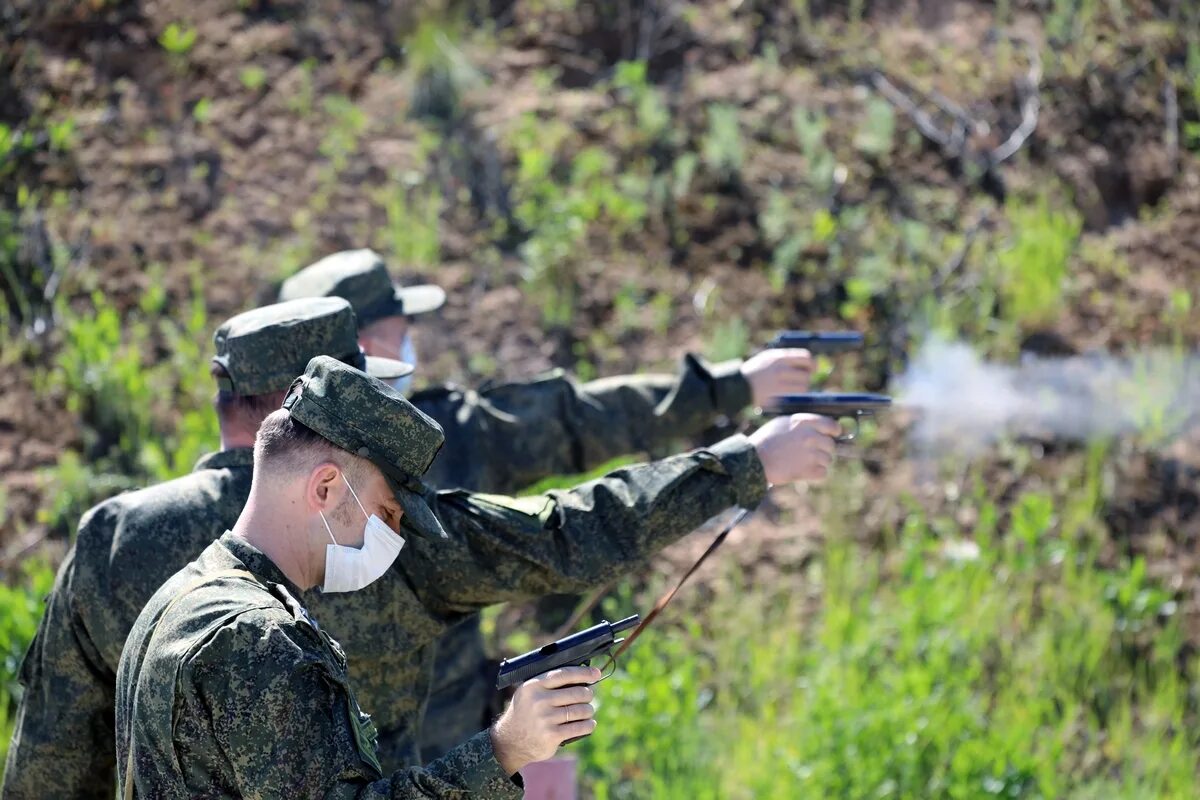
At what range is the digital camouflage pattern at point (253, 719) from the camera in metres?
2.12

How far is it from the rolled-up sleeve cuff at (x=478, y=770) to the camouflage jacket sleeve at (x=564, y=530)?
941mm

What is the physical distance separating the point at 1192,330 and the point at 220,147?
4.68m

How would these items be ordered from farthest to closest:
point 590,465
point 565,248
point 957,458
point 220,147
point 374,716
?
point 220,147
point 565,248
point 957,458
point 590,465
point 374,716

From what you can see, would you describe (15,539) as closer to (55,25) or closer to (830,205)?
(55,25)

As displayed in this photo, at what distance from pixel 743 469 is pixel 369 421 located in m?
1.20

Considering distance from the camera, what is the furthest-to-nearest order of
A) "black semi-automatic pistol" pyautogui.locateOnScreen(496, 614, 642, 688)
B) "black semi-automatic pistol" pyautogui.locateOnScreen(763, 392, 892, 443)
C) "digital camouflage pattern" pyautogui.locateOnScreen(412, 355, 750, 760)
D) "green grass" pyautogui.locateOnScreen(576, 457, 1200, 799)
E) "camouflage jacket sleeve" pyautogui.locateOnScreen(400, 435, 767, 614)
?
1. "green grass" pyautogui.locateOnScreen(576, 457, 1200, 799)
2. "digital camouflage pattern" pyautogui.locateOnScreen(412, 355, 750, 760)
3. "black semi-automatic pistol" pyautogui.locateOnScreen(763, 392, 892, 443)
4. "camouflage jacket sleeve" pyautogui.locateOnScreen(400, 435, 767, 614)
5. "black semi-automatic pistol" pyautogui.locateOnScreen(496, 614, 642, 688)

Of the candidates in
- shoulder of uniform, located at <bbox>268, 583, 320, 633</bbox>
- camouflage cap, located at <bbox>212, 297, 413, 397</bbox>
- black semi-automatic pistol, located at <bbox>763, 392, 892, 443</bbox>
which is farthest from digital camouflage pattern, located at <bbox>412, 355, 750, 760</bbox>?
shoulder of uniform, located at <bbox>268, 583, 320, 633</bbox>

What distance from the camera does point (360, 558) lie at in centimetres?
238

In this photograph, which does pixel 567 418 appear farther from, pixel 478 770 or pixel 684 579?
pixel 478 770

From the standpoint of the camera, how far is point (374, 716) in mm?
3195

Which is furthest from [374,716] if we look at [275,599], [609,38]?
[609,38]

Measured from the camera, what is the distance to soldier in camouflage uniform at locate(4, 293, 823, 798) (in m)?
3.04

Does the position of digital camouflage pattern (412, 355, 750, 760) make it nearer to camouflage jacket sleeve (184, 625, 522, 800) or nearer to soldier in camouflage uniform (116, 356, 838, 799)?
soldier in camouflage uniform (116, 356, 838, 799)

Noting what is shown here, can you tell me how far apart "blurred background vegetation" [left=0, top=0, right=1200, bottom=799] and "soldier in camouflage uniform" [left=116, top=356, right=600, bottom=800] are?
241cm
